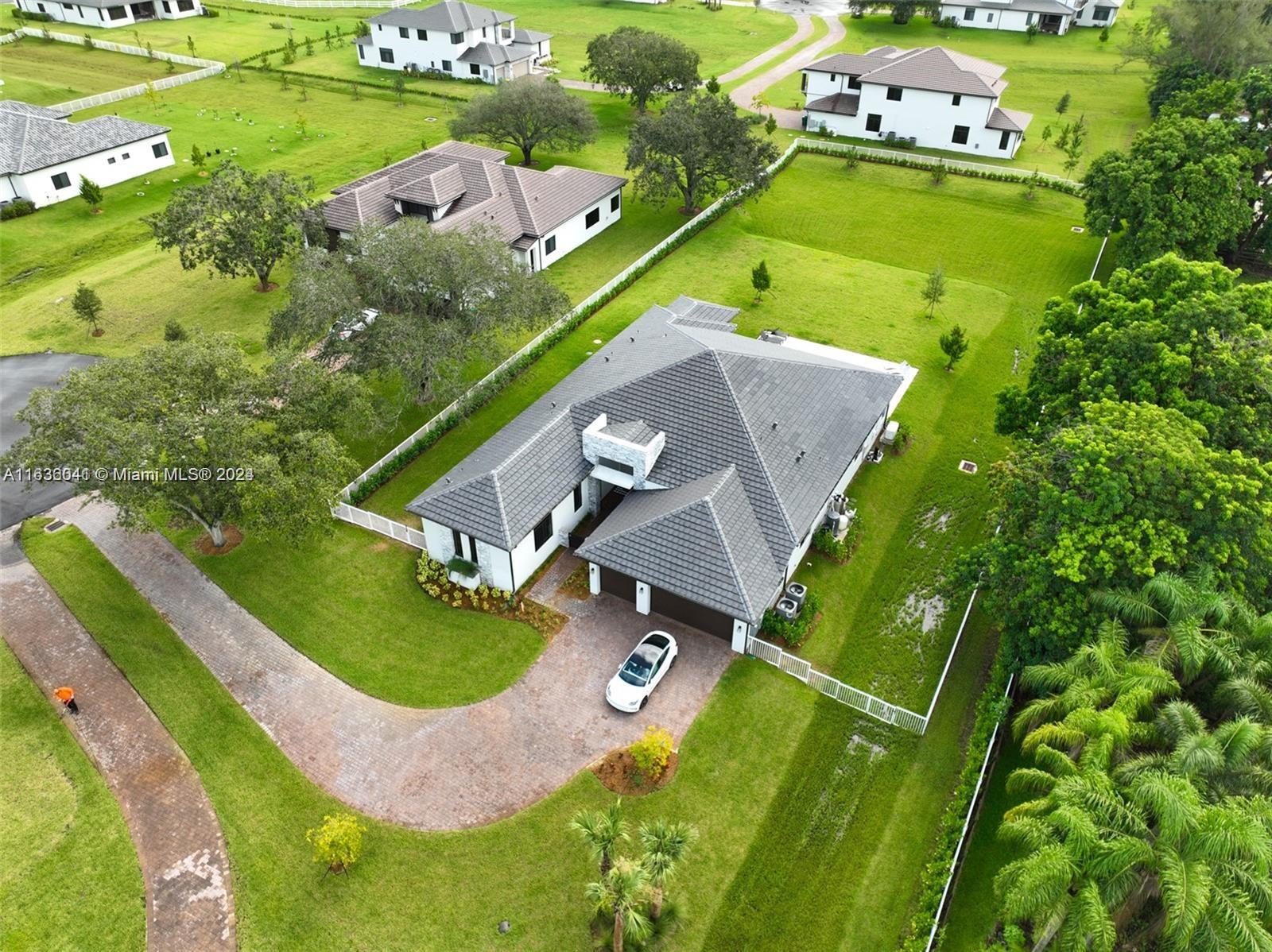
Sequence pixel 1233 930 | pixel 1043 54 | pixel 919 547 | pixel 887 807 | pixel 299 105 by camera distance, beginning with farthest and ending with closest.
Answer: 1. pixel 1043 54
2. pixel 299 105
3. pixel 919 547
4. pixel 887 807
5. pixel 1233 930

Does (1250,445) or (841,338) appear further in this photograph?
(841,338)

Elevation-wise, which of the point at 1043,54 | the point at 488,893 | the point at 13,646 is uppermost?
the point at 1043,54

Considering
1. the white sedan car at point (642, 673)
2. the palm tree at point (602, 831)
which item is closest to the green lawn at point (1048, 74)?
the white sedan car at point (642, 673)

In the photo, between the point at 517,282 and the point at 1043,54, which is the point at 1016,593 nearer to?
the point at 517,282

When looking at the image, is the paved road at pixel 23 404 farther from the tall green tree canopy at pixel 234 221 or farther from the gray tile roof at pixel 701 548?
the gray tile roof at pixel 701 548

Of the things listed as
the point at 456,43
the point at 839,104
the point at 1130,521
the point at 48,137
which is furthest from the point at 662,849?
the point at 456,43

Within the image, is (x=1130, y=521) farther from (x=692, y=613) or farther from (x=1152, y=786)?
(x=692, y=613)

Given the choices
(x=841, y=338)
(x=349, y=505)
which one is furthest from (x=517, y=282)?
(x=841, y=338)
